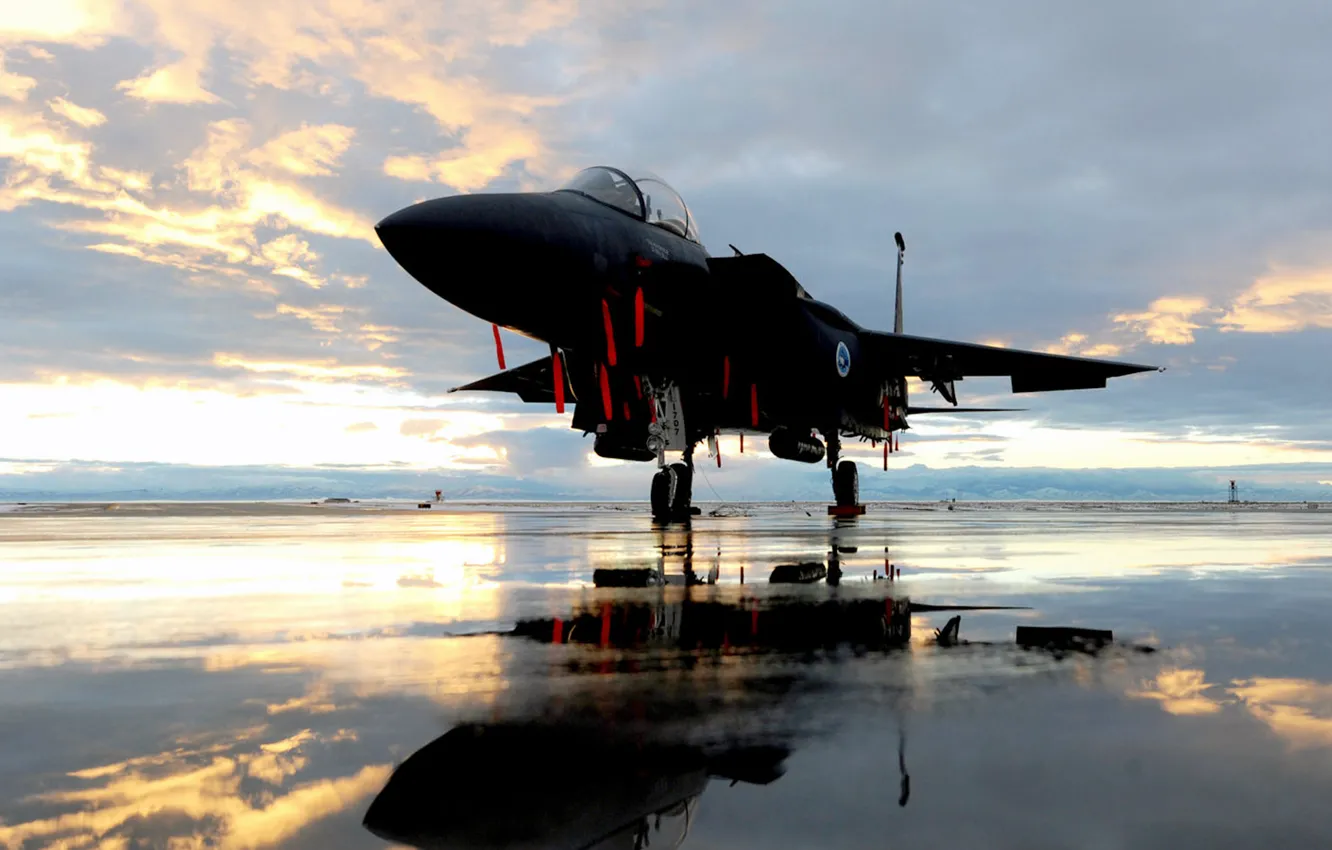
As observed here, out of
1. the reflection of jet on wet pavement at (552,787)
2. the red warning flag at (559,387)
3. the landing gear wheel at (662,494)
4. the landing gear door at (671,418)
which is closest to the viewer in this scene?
the reflection of jet on wet pavement at (552,787)

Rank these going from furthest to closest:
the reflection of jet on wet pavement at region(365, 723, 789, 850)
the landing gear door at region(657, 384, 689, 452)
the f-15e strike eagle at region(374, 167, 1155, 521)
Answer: the landing gear door at region(657, 384, 689, 452) < the f-15e strike eagle at region(374, 167, 1155, 521) < the reflection of jet on wet pavement at region(365, 723, 789, 850)

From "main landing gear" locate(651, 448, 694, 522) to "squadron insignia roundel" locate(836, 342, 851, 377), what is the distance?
11.0 feet

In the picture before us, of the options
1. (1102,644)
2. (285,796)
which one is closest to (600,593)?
(1102,644)

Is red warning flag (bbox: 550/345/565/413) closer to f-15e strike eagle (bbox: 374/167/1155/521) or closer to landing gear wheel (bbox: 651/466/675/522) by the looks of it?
f-15e strike eagle (bbox: 374/167/1155/521)

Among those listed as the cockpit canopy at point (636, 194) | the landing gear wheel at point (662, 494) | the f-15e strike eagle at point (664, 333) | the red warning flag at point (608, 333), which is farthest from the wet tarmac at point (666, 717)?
the landing gear wheel at point (662, 494)

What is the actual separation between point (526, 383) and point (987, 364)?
1120 centimetres

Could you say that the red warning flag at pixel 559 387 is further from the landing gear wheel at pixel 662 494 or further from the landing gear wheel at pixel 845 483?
the landing gear wheel at pixel 845 483

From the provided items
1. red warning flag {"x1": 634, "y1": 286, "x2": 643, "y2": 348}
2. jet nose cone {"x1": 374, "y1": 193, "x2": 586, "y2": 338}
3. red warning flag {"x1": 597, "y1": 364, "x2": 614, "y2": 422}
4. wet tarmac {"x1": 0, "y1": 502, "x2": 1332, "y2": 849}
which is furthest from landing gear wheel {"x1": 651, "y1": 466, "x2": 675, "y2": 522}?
wet tarmac {"x1": 0, "y1": 502, "x2": 1332, "y2": 849}

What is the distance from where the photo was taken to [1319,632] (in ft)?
13.8

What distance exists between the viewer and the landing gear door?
14117mm

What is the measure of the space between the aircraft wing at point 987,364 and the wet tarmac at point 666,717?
1446 cm

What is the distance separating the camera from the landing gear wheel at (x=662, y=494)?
16172mm

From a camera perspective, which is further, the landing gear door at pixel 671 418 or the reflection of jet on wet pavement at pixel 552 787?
the landing gear door at pixel 671 418

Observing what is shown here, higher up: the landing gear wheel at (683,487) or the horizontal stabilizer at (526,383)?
the horizontal stabilizer at (526,383)
